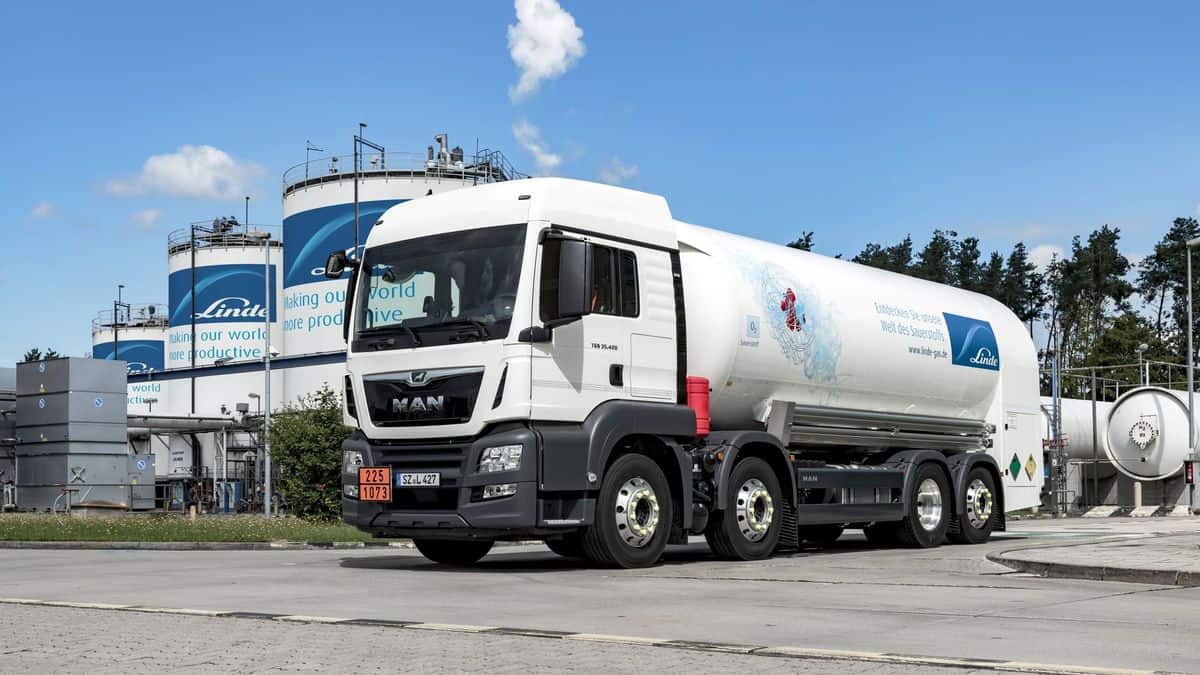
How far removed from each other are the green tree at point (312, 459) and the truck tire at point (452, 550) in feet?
42.1

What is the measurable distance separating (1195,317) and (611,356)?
93450 millimetres

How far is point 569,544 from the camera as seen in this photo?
46.1 ft

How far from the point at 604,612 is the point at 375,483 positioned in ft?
15.1

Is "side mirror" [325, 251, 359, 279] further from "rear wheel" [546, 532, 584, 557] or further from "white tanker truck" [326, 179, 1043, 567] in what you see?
"rear wheel" [546, 532, 584, 557]

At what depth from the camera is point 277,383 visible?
5278 cm

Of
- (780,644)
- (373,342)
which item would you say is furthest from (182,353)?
(780,644)

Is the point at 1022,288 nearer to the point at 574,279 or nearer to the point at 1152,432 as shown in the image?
the point at 1152,432

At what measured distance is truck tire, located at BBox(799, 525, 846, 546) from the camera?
19.5m

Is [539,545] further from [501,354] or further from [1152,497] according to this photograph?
[1152,497]

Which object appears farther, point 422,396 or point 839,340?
point 839,340

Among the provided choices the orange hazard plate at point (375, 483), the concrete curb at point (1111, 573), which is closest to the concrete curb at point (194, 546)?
the orange hazard plate at point (375, 483)

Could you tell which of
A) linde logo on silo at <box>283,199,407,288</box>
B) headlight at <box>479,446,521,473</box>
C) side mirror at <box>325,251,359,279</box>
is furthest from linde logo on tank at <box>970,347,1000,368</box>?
linde logo on silo at <box>283,199,407,288</box>

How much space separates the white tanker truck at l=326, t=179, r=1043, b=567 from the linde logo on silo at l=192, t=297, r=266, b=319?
51.5 m

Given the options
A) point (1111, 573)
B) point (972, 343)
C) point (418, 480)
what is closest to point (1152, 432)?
point (972, 343)
